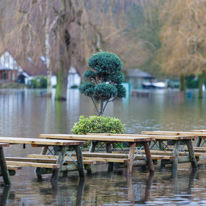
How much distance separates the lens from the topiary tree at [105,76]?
14.3 meters

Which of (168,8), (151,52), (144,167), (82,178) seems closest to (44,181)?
(82,178)

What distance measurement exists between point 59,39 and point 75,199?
3226 centimetres

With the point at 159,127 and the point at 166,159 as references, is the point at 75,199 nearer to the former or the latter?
the point at 166,159

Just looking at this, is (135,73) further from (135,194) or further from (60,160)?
(135,194)

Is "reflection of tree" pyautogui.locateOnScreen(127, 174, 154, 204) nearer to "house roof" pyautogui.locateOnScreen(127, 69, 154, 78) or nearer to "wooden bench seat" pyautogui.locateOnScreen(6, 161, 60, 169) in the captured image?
"wooden bench seat" pyautogui.locateOnScreen(6, 161, 60, 169)

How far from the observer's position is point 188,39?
50969 millimetres

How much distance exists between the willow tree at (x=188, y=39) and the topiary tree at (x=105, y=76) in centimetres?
3735

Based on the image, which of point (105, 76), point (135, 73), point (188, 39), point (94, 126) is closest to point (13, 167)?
point (94, 126)

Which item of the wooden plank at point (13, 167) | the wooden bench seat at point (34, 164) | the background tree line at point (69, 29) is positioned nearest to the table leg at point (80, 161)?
the wooden bench seat at point (34, 164)

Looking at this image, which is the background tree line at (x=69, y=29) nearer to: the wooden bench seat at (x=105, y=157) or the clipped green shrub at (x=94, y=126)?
the clipped green shrub at (x=94, y=126)

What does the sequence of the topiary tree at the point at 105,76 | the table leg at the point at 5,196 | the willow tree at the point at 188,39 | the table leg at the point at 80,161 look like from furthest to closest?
the willow tree at the point at 188,39 < the topiary tree at the point at 105,76 < the table leg at the point at 80,161 < the table leg at the point at 5,196

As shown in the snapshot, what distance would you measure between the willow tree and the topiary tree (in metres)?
37.4

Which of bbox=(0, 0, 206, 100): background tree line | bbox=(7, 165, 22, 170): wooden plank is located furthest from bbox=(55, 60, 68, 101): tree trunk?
bbox=(7, 165, 22, 170): wooden plank

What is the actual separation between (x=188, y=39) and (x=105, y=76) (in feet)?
124
